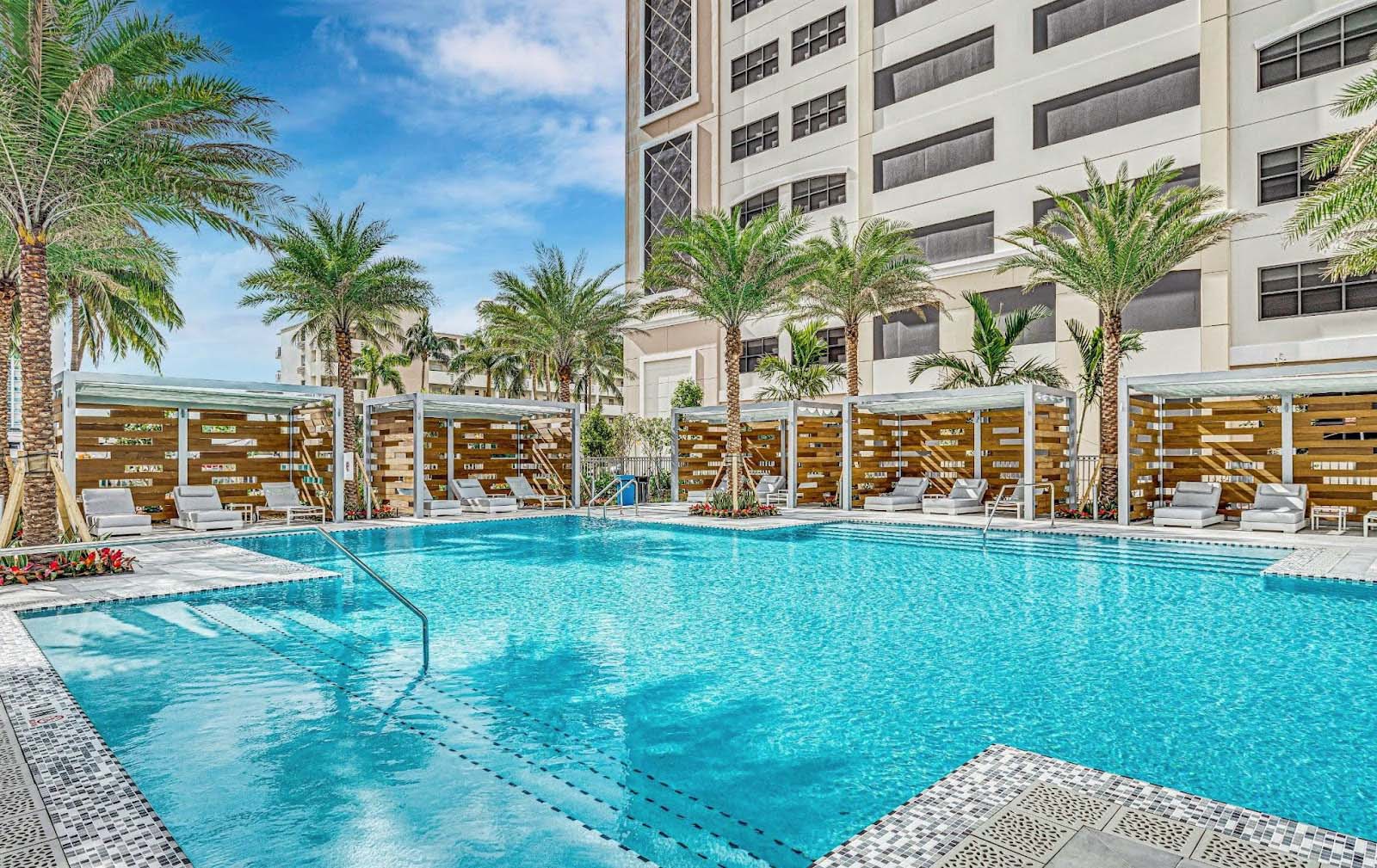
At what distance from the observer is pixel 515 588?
10.2m

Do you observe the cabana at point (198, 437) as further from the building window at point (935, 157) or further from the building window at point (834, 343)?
the building window at point (935, 157)

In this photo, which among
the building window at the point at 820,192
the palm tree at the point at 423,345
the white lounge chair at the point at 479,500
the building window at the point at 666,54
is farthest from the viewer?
the palm tree at the point at 423,345

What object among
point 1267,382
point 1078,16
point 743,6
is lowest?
point 1267,382

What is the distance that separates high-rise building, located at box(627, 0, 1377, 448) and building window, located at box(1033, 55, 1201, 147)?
0.05 metres

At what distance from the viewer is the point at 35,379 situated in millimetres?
10438

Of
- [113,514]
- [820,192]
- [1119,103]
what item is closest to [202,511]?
[113,514]

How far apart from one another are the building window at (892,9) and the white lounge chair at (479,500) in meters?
21.6

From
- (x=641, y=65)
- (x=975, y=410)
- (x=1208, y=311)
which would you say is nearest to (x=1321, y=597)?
(x=975, y=410)

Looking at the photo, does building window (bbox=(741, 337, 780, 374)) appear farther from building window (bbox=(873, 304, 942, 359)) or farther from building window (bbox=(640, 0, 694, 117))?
building window (bbox=(640, 0, 694, 117))

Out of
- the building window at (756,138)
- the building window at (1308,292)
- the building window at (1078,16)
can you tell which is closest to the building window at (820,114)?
the building window at (756,138)

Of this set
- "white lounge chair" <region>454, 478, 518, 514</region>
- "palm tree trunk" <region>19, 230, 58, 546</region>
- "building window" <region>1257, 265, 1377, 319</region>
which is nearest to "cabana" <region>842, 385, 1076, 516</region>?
"building window" <region>1257, 265, 1377, 319</region>

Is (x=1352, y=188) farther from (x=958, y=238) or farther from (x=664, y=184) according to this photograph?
(x=664, y=184)

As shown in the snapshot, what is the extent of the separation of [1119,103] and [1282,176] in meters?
4.95

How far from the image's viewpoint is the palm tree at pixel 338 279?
1750cm
